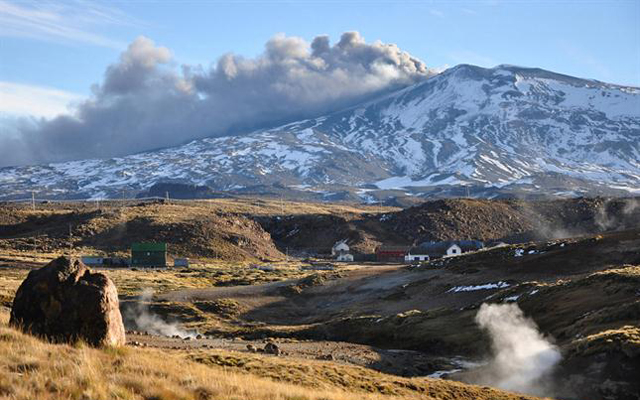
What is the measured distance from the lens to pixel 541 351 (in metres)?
39.9

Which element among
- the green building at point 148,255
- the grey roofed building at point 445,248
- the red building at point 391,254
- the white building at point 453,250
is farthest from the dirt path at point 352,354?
the red building at point 391,254

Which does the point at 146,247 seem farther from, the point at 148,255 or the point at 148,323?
the point at 148,323

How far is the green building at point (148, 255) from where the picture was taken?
126 m

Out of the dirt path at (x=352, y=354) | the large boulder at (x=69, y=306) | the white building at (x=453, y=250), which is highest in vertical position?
the large boulder at (x=69, y=306)

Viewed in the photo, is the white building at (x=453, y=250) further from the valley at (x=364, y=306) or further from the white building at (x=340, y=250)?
the valley at (x=364, y=306)

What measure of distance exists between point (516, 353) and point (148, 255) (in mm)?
96149

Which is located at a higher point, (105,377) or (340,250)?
(105,377)

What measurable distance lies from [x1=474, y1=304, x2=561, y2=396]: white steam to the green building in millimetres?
85710

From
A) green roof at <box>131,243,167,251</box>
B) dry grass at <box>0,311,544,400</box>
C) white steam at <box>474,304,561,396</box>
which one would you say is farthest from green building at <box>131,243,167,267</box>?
dry grass at <box>0,311,544,400</box>

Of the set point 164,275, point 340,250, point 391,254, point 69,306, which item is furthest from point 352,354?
point 340,250

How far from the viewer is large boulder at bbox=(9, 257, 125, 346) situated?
21.4 metres

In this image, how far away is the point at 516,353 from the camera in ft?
138

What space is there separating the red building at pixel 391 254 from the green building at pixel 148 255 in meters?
51.6

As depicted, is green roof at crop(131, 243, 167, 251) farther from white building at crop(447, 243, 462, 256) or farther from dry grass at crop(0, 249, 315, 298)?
white building at crop(447, 243, 462, 256)
